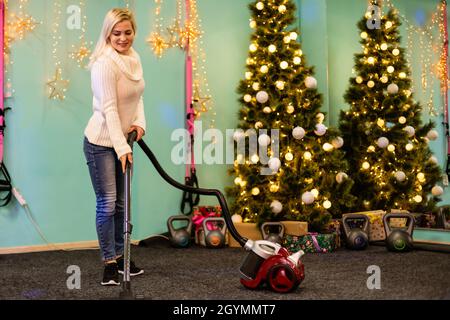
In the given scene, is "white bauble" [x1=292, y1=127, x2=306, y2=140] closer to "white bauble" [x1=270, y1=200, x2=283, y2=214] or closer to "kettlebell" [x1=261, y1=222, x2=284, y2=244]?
"white bauble" [x1=270, y1=200, x2=283, y2=214]

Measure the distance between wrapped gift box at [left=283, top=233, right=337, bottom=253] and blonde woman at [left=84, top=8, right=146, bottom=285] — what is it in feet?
5.38

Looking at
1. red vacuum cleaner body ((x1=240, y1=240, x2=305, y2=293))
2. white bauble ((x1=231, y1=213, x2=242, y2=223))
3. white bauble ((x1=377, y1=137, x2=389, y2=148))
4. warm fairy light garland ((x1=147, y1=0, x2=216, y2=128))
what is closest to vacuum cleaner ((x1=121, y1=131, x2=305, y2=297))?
red vacuum cleaner body ((x1=240, y1=240, x2=305, y2=293))

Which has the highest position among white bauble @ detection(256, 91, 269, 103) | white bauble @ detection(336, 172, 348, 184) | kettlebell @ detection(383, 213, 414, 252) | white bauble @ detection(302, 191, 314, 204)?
white bauble @ detection(256, 91, 269, 103)

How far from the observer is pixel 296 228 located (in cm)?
407

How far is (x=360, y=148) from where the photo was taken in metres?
4.68

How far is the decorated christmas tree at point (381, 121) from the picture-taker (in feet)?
14.3

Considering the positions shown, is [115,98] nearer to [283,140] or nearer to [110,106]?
[110,106]

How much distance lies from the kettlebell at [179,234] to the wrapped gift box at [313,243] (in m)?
0.80

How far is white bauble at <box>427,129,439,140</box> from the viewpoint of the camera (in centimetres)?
364

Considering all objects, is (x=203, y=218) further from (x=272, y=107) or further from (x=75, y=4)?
(x=75, y=4)

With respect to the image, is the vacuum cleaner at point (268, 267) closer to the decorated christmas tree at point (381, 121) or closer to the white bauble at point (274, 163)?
the white bauble at point (274, 163)

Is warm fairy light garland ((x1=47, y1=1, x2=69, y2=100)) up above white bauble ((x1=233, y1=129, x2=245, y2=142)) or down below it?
above

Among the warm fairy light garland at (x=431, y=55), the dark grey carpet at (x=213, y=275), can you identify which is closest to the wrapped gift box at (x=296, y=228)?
the dark grey carpet at (x=213, y=275)

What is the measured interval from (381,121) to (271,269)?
2.58 m
